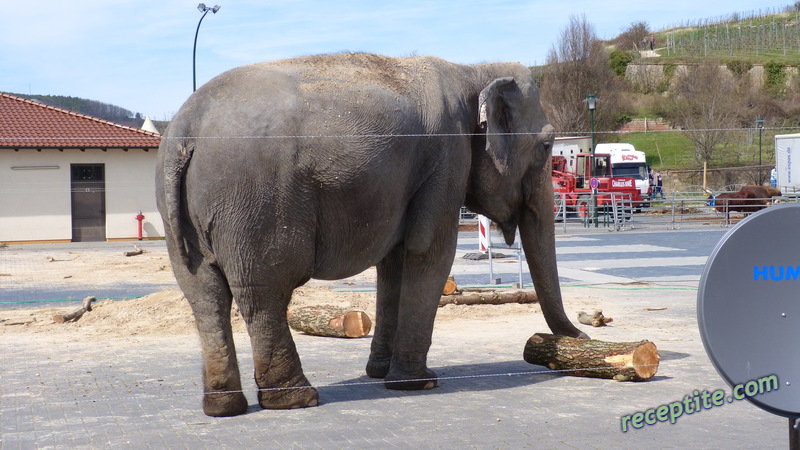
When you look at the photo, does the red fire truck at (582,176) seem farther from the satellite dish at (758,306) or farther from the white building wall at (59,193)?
the satellite dish at (758,306)

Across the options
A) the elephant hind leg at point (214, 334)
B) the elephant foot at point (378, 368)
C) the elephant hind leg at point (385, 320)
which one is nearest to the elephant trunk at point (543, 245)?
the elephant hind leg at point (385, 320)

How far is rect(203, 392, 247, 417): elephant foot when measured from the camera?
6324mm

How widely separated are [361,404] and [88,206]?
65.5 ft

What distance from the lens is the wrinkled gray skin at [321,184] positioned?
615 cm

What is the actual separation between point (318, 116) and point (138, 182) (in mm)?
23116

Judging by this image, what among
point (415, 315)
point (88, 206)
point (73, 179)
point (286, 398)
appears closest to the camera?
point (286, 398)

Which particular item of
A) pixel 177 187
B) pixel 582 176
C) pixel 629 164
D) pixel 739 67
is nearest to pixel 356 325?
pixel 177 187

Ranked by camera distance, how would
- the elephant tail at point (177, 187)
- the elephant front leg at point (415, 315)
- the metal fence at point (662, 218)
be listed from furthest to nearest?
1. the metal fence at point (662, 218)
2. the elephant front leg at point (415, 315)
3. the elephant tail at point (177, 187)

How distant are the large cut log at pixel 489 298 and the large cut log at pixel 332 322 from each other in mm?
2254

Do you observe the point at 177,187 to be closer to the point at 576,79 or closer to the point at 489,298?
the point at 489,298

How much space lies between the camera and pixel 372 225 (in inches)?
265

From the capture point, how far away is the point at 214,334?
6.29m

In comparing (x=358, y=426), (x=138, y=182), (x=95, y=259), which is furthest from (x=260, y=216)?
(x=138, y=182)

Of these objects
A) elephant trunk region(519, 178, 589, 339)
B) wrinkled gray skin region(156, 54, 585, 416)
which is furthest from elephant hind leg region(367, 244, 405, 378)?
elephant trunk region(519, 178, 589, 339)
